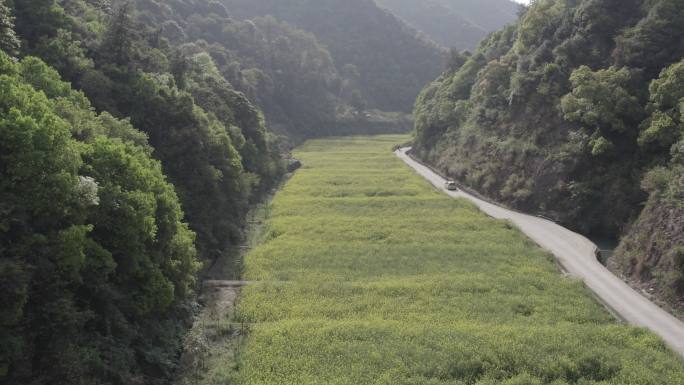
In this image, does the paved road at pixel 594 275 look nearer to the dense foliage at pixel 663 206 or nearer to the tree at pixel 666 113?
the dense foliage at pixel 663 206

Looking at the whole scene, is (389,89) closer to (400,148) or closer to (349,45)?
(349,45)

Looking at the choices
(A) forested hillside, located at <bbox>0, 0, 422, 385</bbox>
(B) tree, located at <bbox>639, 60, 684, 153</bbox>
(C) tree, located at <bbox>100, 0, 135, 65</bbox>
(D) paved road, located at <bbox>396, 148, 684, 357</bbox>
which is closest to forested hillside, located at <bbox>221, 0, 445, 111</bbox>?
(A) forested hillside, located at <bbox>0, 0, 422, 385</bbox>

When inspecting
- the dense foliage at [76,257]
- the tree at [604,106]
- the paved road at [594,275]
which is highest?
the tree at [604,106]

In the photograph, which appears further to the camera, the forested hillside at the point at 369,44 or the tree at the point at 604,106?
the forested hillside at the point at 369,44

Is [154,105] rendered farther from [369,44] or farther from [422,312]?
[369,44]

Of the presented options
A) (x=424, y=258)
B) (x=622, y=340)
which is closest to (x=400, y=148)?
(x=424, y=258)

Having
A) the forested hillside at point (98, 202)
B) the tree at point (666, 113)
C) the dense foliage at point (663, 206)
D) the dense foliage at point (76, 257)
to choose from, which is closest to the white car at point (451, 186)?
the dense foliage at point (663, 206)

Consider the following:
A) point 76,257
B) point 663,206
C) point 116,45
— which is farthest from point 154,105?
point 663,206
